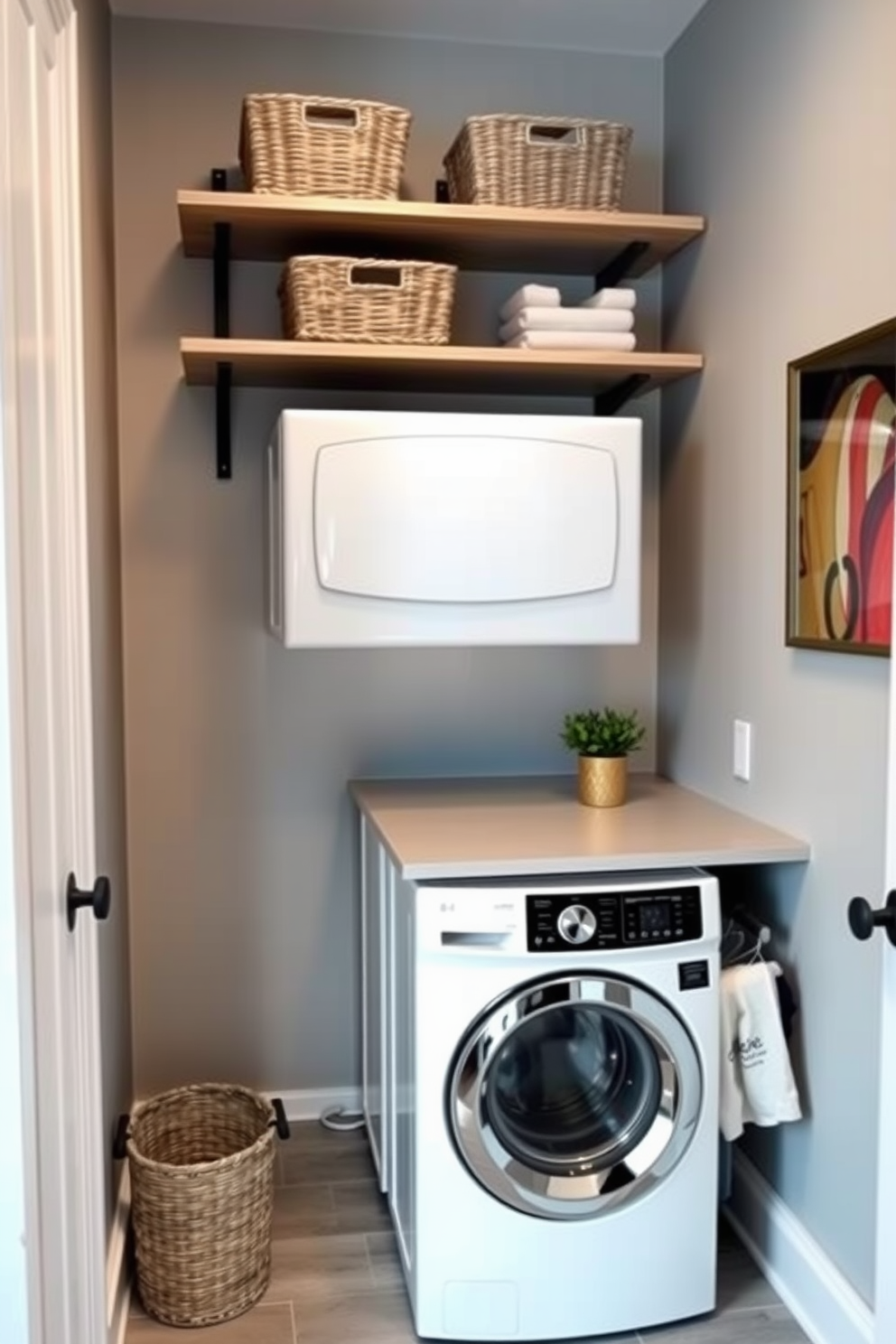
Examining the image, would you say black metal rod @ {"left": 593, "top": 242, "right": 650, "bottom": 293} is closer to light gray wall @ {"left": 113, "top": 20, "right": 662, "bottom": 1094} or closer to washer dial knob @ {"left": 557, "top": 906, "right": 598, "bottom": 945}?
light gray wall @ {"left": 113, "top": 20, "right": 662, "bottom": 1094}

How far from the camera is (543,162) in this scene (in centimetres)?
235

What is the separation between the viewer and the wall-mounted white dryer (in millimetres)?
2217

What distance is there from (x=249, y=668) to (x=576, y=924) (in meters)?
1.15

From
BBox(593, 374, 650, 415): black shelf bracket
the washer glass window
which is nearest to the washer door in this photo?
the washer glass window

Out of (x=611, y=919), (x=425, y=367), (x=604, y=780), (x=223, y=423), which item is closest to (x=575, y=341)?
(x=425, y=367)

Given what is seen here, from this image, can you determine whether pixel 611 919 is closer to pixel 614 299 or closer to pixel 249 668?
pixel 249 668

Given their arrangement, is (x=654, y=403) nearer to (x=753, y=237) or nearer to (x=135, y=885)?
(x=753, y=237)

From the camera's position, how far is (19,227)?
130 cm

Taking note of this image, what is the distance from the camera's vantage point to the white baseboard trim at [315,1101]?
287 cm

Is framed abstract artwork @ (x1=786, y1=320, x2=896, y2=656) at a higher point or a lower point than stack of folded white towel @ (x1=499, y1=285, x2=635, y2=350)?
lower

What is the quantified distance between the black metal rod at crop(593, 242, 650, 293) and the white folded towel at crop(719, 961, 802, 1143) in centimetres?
158

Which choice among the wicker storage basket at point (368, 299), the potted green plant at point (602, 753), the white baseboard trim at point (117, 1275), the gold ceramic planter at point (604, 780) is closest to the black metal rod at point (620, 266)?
the wicker storage basket at point (368, 299)

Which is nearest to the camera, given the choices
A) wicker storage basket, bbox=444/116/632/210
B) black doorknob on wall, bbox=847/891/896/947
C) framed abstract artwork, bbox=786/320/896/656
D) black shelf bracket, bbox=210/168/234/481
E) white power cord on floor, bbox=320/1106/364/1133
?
black doorknob on wall, bbox=847/891/896/947

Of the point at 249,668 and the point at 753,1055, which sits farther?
the point at 249,668
